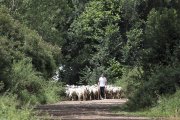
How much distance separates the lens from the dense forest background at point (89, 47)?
25.7 metres

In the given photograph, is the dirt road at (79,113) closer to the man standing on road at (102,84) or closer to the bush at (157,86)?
the bush at (157,86)

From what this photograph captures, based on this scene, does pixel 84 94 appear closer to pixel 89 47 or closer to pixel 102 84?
pixel 102 84

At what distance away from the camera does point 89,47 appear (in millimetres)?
63781

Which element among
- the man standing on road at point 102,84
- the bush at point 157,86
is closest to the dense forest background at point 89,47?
the bush at point 157,86

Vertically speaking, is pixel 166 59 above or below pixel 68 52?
below

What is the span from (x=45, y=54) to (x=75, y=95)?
4.92m

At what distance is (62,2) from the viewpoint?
192 ft

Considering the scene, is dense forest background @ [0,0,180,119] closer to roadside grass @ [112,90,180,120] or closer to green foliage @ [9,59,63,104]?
green foliage @ [9,59,63,104]

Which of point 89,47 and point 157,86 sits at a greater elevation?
point 89,47

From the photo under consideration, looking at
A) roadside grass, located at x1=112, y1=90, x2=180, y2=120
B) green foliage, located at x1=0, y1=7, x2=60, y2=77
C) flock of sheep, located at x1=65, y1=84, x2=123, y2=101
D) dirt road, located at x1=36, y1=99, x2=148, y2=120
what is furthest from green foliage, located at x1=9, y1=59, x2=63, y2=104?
roadside grass, located at x1=112, y1=90, x2=180, y2=120

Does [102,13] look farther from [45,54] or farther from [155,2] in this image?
[45,54]

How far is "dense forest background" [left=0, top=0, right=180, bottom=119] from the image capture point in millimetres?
25656

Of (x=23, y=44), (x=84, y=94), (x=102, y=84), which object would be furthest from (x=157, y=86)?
(x=84, y=94)

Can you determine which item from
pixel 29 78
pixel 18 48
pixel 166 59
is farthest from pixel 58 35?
pixel 166 59
